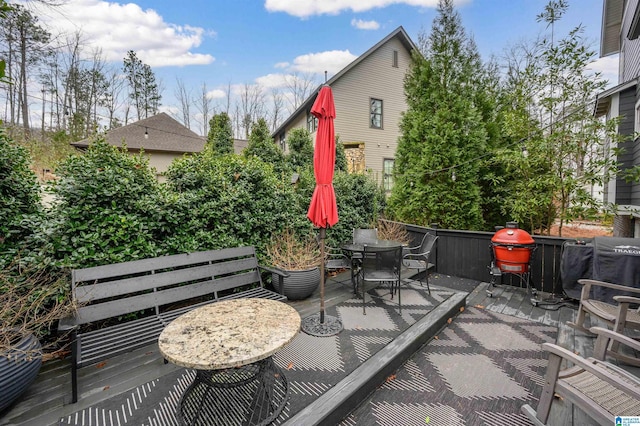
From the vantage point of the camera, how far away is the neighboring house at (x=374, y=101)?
42.6 ft

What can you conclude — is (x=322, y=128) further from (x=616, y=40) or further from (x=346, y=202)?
(x=616, y=40)

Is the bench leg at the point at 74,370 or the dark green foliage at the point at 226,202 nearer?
the bench leg at the point at 74,370

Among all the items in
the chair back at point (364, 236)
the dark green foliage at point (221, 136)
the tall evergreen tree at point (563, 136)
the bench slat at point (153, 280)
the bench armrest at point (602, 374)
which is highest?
the dark green foliage at point (221, 136)

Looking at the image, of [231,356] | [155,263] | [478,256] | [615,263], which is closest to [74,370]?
[155,263]

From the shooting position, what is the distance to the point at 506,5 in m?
8.27

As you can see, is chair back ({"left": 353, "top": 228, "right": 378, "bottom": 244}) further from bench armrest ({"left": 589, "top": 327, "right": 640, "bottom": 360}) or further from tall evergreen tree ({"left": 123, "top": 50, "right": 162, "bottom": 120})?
tall evergreen tree ({"left": 123, "top": 50, "right": 162, "bottom": 120})

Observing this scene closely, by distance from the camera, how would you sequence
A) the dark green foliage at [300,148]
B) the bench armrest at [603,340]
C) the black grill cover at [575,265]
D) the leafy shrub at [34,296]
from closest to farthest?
the bench armrest at [603,340] < the leafy shrub at [34,296] < the black grill cover at [575,265] < the dark green foliage at [300,148]

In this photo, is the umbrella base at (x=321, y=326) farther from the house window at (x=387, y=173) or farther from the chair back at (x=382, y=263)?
the house window at (x=387, y=173)

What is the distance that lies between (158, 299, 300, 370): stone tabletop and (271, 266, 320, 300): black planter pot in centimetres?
146

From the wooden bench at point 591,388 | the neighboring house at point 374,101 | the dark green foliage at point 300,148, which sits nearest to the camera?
the wooden bench at point 591,388

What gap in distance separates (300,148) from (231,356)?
1086 centimetres

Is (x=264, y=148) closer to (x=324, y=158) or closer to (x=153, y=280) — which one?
(x=324, y=158)

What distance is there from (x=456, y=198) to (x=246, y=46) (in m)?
14.4

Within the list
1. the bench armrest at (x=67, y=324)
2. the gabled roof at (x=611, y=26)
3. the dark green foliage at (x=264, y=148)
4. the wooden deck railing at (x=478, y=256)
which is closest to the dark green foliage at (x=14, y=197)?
the bench armrest at (x=67, y=324)
